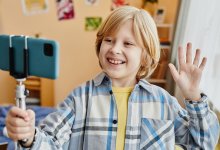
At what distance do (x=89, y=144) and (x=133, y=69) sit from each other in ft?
0.84

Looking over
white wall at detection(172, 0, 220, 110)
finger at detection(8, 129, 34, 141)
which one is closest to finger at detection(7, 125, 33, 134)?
finger at detection(8, 129, 34, 141)

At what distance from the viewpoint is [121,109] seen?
85 cm

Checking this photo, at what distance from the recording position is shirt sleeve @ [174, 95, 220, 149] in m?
0.80

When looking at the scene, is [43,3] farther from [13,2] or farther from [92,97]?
[92,97]

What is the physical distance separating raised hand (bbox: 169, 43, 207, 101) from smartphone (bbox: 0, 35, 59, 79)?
0.42m

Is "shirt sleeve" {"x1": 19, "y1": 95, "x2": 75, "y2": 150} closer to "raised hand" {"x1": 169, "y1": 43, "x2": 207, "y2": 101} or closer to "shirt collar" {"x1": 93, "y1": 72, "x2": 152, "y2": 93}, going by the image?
"shirt collar" {"x1": 93, "y1": 72, "x2": 152, "y2": 93}

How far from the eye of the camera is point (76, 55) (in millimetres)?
3109

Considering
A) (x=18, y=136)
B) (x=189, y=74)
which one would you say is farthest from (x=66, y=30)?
(x=18, y=136)

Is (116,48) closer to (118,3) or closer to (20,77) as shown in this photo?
(20,77)

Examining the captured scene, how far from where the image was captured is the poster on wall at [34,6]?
9.84 feet

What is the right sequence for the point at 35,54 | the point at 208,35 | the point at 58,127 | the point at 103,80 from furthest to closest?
the point at 208,35 < the point at 103,80 < the point at 58,127 < the point at 35,54

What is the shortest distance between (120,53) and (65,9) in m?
2.33

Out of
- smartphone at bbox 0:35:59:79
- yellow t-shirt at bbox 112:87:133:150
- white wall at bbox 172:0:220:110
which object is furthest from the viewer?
white wall at bbox 172:0:220:110

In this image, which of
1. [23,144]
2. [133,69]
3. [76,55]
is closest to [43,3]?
[76,55]
